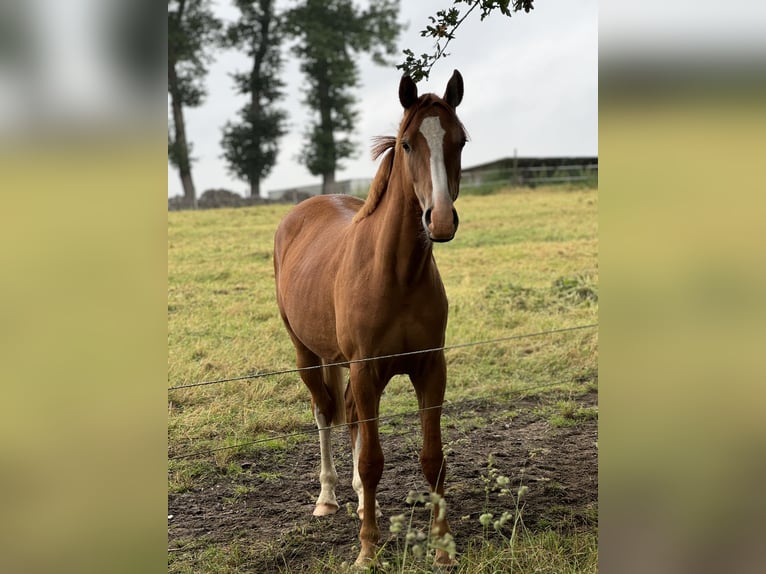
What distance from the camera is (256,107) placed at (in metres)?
14.2

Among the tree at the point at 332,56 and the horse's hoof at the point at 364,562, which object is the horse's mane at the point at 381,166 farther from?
the tree at the point at 332,56

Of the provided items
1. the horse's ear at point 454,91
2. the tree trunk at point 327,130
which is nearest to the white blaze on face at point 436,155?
the horse's ear at point 454,91

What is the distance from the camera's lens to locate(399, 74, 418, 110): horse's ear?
2643 millimetres

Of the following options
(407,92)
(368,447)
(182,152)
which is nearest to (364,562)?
(368,447)

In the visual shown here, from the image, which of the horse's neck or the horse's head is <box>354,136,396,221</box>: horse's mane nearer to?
the horse's neck

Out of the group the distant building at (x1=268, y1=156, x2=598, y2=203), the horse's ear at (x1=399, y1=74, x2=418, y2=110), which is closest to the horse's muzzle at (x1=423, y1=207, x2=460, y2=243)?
the horse's ear at (x1=399, y1=74, x2=418, y2=110)

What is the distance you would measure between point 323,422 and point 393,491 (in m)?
0.51

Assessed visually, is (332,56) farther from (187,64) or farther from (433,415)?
(433,415)

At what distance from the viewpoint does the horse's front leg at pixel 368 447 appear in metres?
2.95
